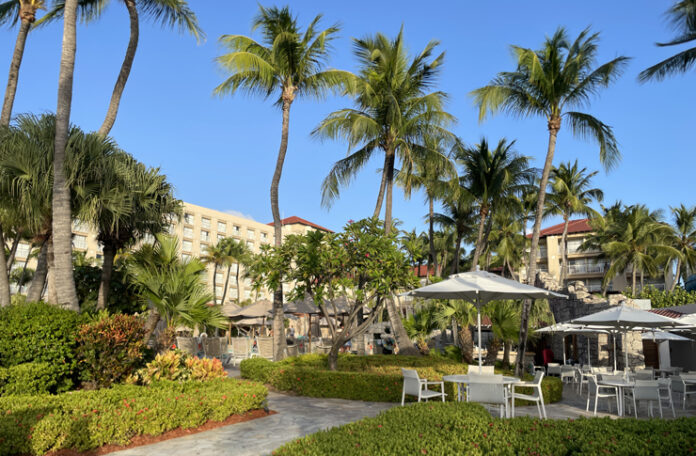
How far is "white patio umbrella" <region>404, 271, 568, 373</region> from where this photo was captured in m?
9.06

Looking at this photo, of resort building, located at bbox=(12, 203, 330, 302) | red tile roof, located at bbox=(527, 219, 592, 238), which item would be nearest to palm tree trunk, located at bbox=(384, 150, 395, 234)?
red tile roof, located at bbox=(527, 219, 592, 238)

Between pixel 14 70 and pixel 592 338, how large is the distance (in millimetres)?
20902

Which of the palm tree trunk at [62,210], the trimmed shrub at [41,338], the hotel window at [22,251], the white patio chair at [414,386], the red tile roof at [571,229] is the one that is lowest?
the white patio chair at [414,386]

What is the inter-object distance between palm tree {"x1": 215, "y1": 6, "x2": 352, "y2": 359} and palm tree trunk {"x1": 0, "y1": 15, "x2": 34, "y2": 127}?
5167 millimetres

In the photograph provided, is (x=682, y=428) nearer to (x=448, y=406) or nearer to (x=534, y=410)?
(x=448, y=406)

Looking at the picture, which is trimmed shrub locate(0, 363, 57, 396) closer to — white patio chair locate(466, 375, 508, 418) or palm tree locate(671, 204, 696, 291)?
white patio chair locate(466, 375, 508, 418)

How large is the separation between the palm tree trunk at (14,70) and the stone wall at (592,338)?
19.0m

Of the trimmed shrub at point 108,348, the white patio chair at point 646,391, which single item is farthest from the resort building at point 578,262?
the trimmed shrub at point 108,348

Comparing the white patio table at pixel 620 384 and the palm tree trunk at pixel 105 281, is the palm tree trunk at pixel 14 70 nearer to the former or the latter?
the palm tree trunk at pixel 105 281

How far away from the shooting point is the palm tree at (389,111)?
1752cm

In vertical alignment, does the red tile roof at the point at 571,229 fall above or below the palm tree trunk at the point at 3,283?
above

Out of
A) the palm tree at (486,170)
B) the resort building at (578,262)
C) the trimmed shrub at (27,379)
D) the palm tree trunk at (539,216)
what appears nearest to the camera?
the trimmed shrub at (27,379)

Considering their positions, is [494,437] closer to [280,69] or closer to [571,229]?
[280,69]

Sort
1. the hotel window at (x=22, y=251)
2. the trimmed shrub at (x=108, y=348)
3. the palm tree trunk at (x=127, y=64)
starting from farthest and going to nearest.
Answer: the hotel window at (x=22, y=251) < the palm tree trunk at (x=127, y=64) < the trimmed shrub at (x=108, y=348)
